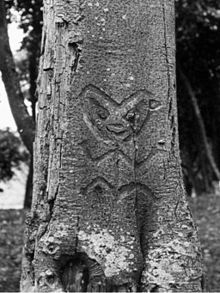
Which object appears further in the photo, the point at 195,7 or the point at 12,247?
the point at 195,7

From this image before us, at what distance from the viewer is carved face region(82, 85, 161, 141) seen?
3803 mm

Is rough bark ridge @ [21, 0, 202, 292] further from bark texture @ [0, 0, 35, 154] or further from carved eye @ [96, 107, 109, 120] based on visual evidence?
bark texture @ [0, 0, 35, 154]

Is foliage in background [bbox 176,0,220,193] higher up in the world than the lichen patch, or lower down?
higher up

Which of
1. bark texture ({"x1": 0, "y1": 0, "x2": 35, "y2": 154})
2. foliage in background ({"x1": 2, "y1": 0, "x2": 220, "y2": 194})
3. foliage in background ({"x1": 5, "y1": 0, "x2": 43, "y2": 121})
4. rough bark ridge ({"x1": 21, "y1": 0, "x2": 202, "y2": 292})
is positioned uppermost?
foliage in background ({"x1": 2, "y1": 0, "x2": 220, "y2": 194})

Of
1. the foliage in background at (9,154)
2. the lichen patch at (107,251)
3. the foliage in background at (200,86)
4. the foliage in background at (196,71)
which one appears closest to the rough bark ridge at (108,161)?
the lichen patch at (107,251)

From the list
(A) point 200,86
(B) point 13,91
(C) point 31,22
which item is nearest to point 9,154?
(A) point 200,86

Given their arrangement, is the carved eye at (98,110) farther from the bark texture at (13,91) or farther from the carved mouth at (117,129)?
the bark texture at (13,91)

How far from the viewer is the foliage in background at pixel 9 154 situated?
19.1m

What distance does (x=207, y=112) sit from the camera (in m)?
20.3

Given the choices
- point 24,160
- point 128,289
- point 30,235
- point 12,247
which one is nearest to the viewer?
point 128,289

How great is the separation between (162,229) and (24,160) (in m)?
16.5

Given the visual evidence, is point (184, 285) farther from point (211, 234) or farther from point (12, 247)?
point (211, 234)

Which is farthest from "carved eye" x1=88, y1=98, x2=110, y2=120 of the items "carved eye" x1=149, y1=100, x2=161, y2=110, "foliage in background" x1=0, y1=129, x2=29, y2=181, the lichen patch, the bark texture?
"foliage in background" x1=0, y1=129, x2=29, y2=181

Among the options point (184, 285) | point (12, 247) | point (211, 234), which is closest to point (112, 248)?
point (184, 285)
